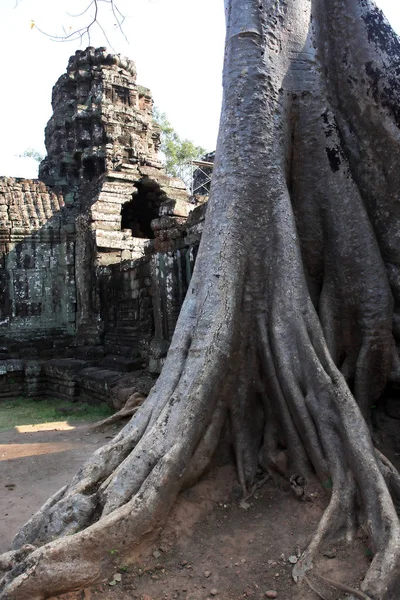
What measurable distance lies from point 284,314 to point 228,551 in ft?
4.09

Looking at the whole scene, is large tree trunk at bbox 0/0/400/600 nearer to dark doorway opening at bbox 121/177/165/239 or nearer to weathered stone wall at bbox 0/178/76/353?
weathered stone wall at bbox 0/178/76/353

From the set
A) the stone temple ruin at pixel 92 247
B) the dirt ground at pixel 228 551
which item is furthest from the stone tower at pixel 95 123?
the dirt ground at pixel 228 551

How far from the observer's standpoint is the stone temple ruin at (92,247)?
6.70 m

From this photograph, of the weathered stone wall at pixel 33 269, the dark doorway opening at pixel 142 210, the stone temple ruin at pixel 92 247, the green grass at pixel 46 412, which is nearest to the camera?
the green grass at pixel 46 412

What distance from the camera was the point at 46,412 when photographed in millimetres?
6727

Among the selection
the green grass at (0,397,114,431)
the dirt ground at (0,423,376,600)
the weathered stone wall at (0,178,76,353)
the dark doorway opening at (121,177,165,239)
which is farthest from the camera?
the dark doorway opening at (121,177,165,239)

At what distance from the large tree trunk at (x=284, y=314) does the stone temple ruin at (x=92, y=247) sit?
2.59 m

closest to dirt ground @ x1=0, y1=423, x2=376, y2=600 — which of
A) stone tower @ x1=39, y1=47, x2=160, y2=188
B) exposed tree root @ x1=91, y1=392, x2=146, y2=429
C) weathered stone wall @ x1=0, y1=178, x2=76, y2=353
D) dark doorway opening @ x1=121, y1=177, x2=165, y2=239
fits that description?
exposed tree root @ x1=91, y1=392, x2=146, y2=429

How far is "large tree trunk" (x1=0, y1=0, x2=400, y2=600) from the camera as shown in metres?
2.13

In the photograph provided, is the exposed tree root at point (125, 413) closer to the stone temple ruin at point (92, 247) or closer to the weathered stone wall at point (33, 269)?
the stone temple ruin at point (92, 247)

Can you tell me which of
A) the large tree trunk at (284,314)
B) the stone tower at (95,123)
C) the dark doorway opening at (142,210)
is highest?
the stone tower at (95,123)

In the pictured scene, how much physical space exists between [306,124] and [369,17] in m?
0.97

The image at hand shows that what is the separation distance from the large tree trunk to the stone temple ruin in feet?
8.50

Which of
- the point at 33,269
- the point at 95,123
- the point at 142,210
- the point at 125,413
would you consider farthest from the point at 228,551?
the point at 95,123
